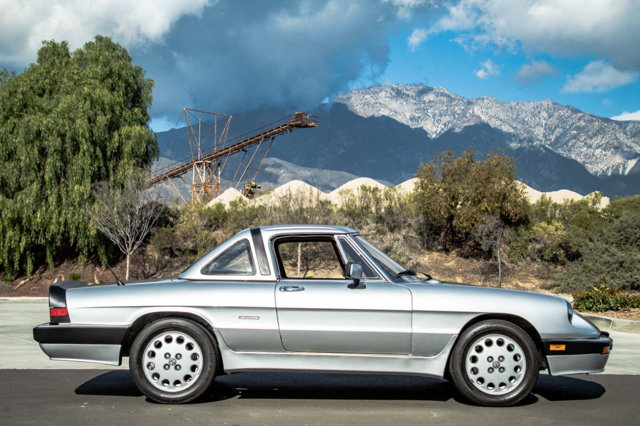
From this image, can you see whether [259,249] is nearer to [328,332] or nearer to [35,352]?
[328,332]

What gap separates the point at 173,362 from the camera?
5691 millimetres

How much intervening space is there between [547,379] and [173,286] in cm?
448

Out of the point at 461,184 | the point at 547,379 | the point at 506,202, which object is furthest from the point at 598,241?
the point at 547,379

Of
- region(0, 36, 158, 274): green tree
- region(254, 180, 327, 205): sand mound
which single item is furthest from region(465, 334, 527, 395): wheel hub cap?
region(254, 180, 327, 205): sand mound

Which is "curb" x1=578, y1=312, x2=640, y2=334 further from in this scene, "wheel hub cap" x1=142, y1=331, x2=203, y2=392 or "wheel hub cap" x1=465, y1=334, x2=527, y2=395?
"wheel hub cap" x1=142, y1=331, x2=203, y2=392

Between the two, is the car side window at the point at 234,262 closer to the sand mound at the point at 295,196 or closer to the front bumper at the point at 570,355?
the front bumper at the point at 570,355

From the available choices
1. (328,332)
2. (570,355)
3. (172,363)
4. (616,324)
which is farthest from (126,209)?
(570,355)

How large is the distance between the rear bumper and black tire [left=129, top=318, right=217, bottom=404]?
19 centimetres

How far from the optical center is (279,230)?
6105 millimetres

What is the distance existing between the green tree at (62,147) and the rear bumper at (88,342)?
82.6 feet

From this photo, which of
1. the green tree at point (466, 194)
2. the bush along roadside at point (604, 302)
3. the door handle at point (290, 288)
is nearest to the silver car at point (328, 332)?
the door handle at point (290, 288)

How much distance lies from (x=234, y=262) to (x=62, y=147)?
2683 centimetres

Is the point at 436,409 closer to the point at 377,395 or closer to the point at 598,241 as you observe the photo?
the point at 377,395

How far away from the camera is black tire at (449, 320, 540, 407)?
5.61 meters
